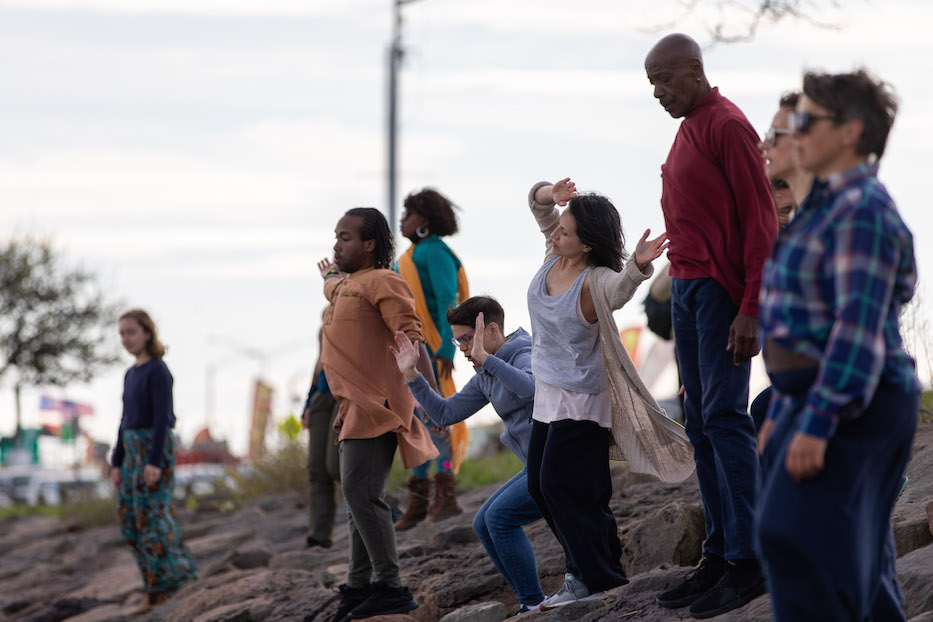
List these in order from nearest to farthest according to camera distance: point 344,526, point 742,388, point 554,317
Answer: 1. point 742,388
2. point 554,317
3. point 344,526

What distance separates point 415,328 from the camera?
593cm

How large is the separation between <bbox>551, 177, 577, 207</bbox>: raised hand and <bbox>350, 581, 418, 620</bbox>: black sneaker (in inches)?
80.8

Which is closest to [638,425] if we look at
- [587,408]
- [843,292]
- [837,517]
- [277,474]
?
[587,408]

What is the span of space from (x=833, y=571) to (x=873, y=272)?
2.32 feet

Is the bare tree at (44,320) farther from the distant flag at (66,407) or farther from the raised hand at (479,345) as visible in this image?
the raised hand at (479,345)

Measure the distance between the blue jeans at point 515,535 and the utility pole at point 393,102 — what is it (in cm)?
1058

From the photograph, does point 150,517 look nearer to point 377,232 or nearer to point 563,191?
point 377,232

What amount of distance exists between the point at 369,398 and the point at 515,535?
3.23 feet

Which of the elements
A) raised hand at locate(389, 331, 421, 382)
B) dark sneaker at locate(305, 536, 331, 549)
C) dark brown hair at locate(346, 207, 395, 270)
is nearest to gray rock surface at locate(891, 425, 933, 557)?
raised hand at locate(389, 331, 421, 382)

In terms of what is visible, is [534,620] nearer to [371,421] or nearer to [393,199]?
[371,421]

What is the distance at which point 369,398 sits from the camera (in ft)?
19.6

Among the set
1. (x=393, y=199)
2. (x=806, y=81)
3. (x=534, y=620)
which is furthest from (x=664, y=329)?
(x=393, y=199)

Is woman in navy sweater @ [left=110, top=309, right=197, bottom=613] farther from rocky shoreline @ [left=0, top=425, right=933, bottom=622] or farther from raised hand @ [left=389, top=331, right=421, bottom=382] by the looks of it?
raised hand @ [left=389, top=331, right=421, bottom=382]

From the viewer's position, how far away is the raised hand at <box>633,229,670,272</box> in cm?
475
